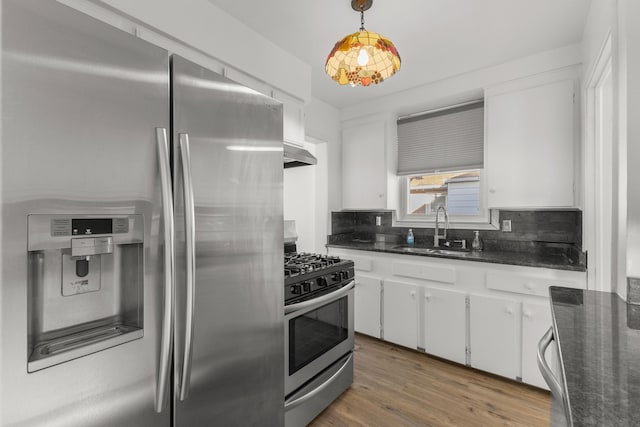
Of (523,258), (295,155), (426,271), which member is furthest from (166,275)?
(523,258)

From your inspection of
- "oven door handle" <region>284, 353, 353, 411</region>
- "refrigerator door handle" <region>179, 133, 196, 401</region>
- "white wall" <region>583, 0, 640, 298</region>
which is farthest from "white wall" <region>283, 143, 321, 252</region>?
"white wall" <region>583, 0, 640, 298</region>

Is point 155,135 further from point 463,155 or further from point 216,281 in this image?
point 463,155

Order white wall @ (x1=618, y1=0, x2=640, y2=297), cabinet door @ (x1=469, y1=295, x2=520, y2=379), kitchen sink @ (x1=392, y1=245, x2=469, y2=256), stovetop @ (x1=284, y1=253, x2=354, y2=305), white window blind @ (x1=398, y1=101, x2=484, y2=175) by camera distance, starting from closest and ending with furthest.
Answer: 1. white wall @ (x1=618, y1=0, x2=640, y2=297)
2. stovetop @ (x1=284, y1=253, x2=354, y2=305)
3. cabinet door @ (x1=469, y1=295, x2=520, y2=379)
4. kitchen sink @ (x1=392, y1=245, x2=469, y2=256)
5. white window blind @ (x1=398, y1=101, x2=484, y2=175)

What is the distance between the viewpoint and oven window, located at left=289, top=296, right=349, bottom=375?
63.4 inches

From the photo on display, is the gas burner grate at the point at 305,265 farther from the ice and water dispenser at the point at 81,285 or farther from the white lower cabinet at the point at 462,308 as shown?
the white lower cabinet at the point at 462,308

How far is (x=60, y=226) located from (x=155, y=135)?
0.36m

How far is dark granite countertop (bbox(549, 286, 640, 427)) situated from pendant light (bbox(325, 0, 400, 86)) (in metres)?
1.35

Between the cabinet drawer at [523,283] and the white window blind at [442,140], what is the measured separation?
116cm

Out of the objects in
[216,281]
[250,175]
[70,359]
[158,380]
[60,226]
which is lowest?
[158,380]

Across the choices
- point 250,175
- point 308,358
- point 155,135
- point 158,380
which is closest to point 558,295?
point 308,358

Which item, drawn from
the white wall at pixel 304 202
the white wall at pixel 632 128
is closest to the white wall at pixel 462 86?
the white wall at pixel 304 202

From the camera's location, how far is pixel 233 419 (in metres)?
1.18

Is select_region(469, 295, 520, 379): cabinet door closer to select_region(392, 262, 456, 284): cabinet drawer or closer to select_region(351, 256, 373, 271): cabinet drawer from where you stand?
select_region(392, 262, 456, 284): cabinet drawer

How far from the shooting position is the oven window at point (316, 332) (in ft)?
5.28
